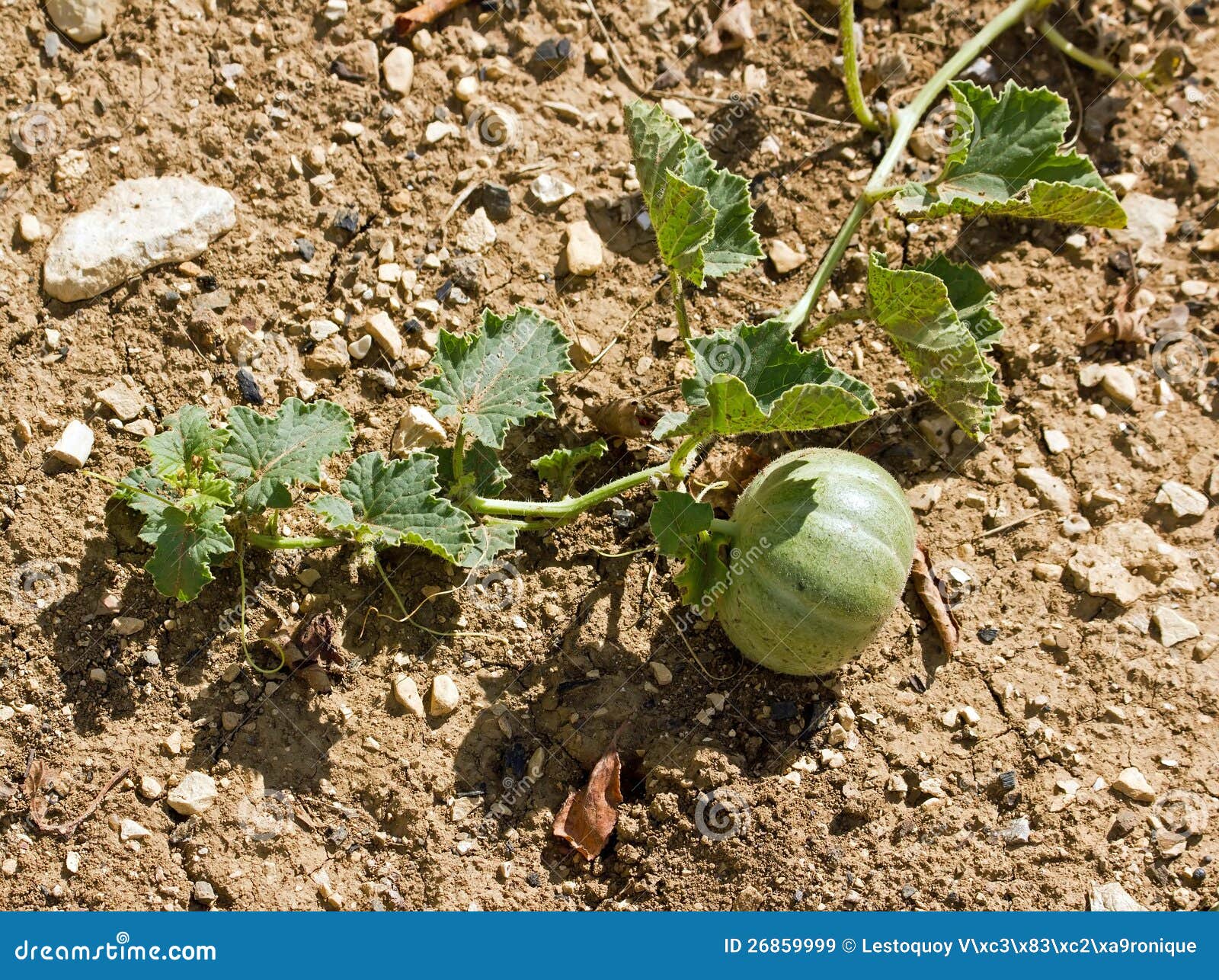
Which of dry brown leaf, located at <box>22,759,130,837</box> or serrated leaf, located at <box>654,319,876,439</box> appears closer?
serrated leaf, located at <box>654,319,876,439</box>

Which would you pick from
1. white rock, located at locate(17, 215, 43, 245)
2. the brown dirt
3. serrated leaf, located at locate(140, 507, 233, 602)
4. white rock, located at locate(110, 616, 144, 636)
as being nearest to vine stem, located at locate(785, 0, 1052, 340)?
the brown dirt

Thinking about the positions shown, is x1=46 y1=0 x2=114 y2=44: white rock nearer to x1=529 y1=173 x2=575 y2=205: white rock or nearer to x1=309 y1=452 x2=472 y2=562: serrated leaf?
x1=529 y1=173 x2=575 y2=205: white rock

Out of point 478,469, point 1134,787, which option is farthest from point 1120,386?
point 478,469

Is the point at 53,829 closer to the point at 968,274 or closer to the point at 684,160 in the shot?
the point at 684,160

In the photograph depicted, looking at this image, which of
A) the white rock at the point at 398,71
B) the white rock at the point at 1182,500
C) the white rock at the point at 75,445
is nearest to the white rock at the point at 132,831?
the white rock at the point at 75,445

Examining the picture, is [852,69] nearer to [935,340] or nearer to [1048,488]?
[935,340]

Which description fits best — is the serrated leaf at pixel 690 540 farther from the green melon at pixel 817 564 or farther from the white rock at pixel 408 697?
the white rock at pixel 408 697
